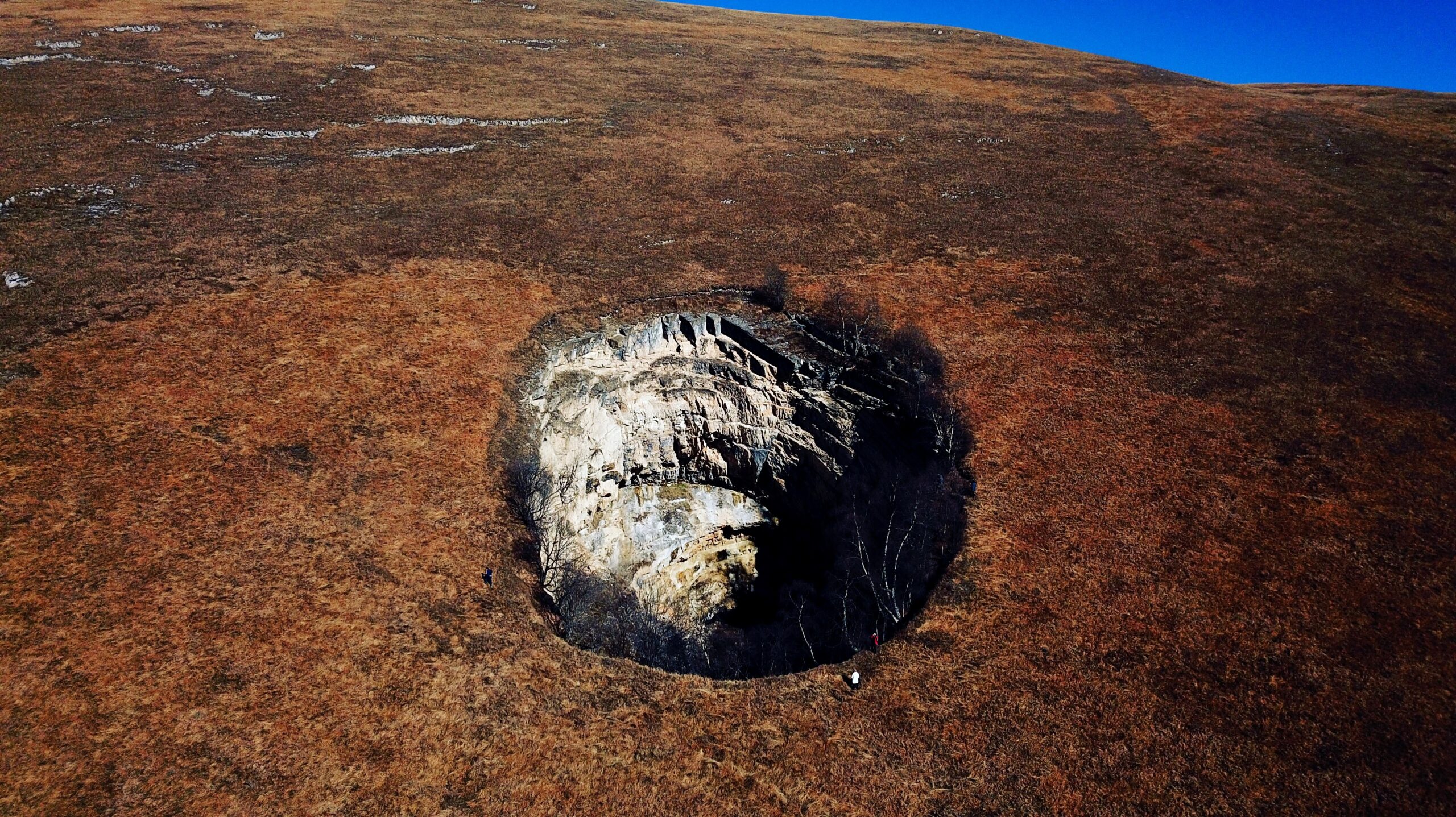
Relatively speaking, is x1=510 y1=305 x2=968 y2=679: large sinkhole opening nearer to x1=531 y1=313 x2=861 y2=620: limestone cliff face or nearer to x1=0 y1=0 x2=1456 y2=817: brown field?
x1=531 y1=313 x2=861 y2=620: limestone cliff face

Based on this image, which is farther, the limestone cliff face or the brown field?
the limestone cliff face

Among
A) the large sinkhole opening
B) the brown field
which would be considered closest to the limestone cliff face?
the large sinkhole opening

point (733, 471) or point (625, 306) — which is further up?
point (625, 306)

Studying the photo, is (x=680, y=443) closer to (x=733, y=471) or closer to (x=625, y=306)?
(x=733, y=471)

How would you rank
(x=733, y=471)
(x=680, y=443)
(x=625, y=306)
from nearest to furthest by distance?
1. (x=680, y=443)
2. (x=733, y=471)
3. (x=625, y=306)

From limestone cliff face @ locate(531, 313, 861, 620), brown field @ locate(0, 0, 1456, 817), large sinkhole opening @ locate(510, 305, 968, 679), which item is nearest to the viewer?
brown field @ locate(0, 0, 1456, 817)

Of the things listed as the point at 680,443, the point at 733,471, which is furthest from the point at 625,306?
the point at 733,471

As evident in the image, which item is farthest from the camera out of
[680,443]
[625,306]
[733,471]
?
[625,306]
